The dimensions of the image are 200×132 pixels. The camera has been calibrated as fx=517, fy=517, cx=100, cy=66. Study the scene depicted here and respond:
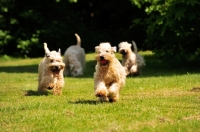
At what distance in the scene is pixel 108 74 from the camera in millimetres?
11305

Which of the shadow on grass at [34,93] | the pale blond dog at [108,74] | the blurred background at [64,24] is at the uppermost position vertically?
the blurred background at [64,24]

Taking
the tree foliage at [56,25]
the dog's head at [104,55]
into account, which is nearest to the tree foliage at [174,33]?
the dog's head at [104,55]

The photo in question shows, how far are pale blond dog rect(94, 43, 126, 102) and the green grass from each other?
0.26 meters

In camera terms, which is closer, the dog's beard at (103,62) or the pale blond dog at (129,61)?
the dog's beard at (103,62)

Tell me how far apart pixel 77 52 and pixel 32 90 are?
18.0 feet

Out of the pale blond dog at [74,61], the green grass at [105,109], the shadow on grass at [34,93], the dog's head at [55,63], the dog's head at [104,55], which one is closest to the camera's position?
the green grass at [105,109]

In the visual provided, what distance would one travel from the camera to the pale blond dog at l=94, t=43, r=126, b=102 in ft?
36.2

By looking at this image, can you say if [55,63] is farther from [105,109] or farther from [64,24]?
[64,24]

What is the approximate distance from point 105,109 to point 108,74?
4.39 ft

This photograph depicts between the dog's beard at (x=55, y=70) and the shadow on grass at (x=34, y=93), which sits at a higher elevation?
the dog's beard at (x=55, y=70)

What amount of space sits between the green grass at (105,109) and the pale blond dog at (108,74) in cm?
26

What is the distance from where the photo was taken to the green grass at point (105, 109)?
8.48 meters

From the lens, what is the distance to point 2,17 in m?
33.4

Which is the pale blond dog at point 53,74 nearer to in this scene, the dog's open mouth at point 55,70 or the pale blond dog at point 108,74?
the dog's open mouth at point 55,70
